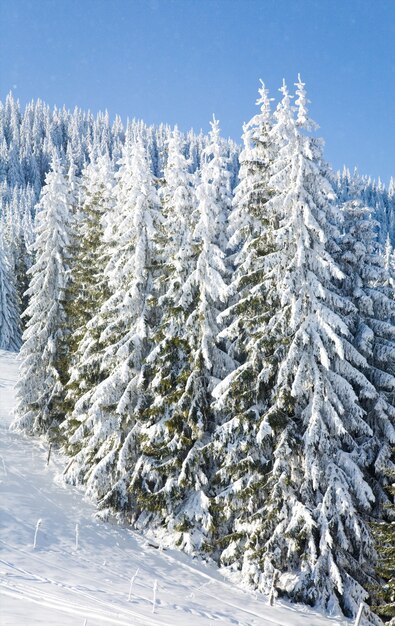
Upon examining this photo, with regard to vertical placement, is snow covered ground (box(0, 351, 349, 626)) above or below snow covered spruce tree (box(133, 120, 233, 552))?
below

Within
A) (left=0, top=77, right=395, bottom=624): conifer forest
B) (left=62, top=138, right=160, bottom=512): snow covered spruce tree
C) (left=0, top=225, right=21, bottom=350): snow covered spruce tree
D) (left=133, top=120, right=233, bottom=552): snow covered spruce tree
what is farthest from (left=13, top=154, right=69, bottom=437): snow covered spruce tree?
(left=0, top=225, right=21, bottom=350): snow covered spruce tree

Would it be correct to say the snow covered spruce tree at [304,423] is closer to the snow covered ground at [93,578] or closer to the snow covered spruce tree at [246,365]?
the snow covered spruce tree at [246,365]

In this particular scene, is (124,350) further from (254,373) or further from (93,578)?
(93,578)

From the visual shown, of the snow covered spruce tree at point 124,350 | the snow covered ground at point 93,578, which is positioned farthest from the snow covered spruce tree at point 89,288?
the snow covered ground at point 93,578

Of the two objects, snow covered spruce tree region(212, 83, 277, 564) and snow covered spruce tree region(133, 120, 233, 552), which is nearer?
snow covered spruce tree region(212, 83, 277, 564)

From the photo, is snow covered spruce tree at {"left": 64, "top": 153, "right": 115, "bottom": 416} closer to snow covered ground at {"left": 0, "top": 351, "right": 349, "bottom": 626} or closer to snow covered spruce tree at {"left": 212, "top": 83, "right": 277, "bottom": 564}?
snow covered ground at {"left": 0, "top": 351, "right": 349, "bottom": 626}

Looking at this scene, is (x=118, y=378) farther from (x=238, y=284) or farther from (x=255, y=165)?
(x=255, y=165)

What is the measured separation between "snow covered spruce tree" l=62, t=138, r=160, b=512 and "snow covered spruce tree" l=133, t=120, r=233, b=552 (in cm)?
79

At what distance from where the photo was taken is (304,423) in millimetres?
16438

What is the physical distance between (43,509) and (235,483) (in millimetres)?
8109

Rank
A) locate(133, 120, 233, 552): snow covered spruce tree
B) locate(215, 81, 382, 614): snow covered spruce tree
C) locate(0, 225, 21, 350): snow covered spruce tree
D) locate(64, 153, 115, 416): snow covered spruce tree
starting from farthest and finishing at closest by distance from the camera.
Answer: locate(0, 225, 21, 350): snow covered spruce tree → locate(64, 153, 115, 416): snow covered spruce tree → locate(133, 120, 233, 552): snow covered spruce tree → locate(215, 81, 382, 614): snow covered spruce tree

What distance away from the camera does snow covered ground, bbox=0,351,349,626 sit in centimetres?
1116

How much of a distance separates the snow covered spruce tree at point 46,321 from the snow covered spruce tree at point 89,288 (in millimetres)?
892

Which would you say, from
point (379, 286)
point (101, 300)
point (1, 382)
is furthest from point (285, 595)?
point (1, 382)
